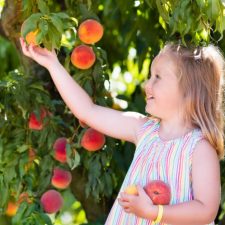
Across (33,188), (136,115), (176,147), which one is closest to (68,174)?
(33,188)

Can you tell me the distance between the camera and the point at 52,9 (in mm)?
2896

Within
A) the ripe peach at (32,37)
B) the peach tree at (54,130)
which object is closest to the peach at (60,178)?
the peach tree at (54,130)

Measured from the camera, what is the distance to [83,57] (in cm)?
261

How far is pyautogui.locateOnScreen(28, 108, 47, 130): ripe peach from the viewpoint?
2.76 m

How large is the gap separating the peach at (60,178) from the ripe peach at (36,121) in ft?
0.56

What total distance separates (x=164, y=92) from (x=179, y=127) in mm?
116

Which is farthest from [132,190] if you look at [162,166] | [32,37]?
[32,37]

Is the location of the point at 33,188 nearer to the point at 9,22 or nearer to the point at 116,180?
the point at 116,180

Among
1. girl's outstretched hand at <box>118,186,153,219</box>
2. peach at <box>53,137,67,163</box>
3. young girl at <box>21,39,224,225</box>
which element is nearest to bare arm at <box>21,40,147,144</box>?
young girl at <box>21,39,224,225</box>

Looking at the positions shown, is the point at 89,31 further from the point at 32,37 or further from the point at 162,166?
the point at 162,166

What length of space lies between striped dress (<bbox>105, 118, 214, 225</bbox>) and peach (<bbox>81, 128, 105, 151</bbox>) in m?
0.29

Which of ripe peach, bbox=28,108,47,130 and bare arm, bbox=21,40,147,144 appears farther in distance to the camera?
ripe peach, bbox=28,108,47,130

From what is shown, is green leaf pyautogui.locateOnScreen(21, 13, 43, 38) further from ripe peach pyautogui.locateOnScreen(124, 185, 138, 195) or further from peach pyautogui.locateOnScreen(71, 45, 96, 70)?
ripe peach pyautogui.locateOnScreen(124, 185, 138, 195)

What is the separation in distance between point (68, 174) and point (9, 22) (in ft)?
1.81
